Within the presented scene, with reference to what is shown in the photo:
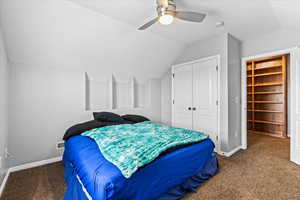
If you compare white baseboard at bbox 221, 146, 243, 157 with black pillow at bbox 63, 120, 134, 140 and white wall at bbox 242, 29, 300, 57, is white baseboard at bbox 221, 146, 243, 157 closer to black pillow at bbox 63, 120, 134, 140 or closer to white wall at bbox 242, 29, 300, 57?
white wall at bbox 242, 29, 300, 57

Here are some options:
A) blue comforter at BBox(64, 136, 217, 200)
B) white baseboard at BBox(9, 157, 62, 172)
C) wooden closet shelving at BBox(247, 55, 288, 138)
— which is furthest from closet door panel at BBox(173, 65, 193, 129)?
white baseboard at BBox(9, 157, 62, 172)

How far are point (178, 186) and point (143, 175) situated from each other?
2.00 feet

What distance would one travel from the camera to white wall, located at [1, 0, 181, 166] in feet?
6.86

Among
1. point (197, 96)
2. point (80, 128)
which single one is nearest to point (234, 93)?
point (197, 96)

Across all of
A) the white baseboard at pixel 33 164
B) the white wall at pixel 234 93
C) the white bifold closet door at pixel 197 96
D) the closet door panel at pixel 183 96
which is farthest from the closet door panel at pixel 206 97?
the white baseboard at pixel 33 164

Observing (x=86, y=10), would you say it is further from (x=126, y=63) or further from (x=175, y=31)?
(x=175, y=31)

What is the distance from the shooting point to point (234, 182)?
2.02 metres

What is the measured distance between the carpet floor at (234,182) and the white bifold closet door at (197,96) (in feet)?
2.77

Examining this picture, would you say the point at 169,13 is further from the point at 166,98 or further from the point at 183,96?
the point at 166,98

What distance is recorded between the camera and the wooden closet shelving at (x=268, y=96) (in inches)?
164

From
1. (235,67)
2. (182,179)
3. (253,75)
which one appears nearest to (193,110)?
(235,67)

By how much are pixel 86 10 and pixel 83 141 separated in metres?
1.90

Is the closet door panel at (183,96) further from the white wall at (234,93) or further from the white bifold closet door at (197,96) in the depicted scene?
the white wall at (234,93)

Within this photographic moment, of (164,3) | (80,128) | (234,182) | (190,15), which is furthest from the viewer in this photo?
(80,128)
